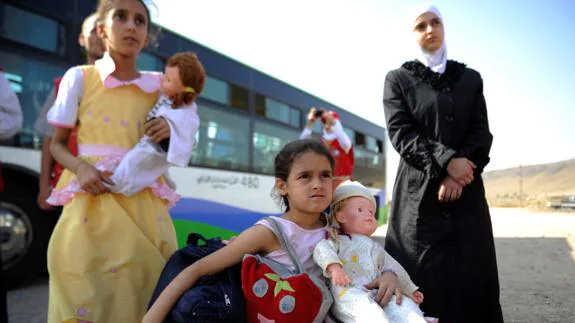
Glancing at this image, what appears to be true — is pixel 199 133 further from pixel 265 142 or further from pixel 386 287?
pixel 386 287

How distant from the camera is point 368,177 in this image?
41.8 ft

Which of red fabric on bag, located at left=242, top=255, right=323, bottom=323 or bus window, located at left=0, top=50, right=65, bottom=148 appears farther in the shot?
bus window, located at left=0, top=50, right=65, bottom=148

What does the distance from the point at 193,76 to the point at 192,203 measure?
15.0 feet

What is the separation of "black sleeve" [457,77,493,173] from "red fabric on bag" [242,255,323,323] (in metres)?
1.13

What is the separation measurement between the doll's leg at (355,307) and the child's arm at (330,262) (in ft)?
0.13

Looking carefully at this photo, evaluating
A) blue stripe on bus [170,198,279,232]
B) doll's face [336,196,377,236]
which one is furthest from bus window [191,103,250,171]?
doll's face [336,196,377,236]

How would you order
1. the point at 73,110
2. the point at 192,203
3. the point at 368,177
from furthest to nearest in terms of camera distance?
the point at 368,177, the point at 192,203, the point at 73,110

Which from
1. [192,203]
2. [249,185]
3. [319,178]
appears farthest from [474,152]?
[249,185]

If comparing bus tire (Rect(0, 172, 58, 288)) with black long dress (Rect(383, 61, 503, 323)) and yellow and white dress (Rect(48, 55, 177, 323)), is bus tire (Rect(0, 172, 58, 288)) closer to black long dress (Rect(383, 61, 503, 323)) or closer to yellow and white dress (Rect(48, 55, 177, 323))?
yellow and white dress (Rect(48, 55, 177, 323))

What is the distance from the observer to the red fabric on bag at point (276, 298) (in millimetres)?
1510

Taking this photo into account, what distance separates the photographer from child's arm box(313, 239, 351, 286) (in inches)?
62.1

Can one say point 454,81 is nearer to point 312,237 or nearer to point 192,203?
point 312,237

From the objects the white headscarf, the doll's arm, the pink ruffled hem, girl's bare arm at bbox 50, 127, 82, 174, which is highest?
the white headscarf

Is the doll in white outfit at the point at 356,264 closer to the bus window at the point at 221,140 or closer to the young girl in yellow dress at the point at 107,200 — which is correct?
the young girl in yellow dress at the point at 107,200
